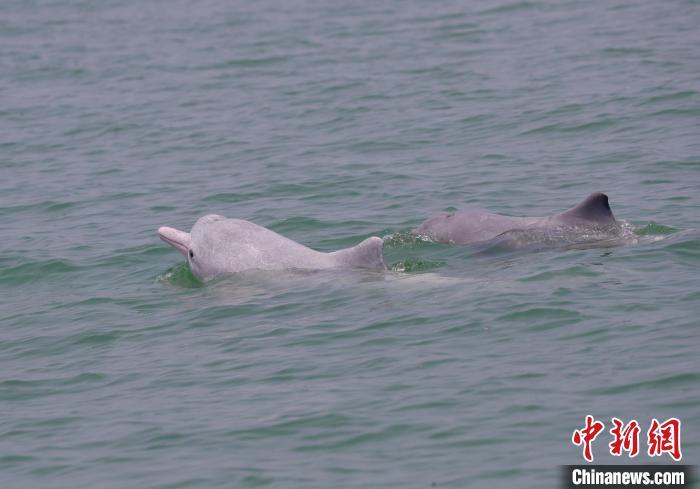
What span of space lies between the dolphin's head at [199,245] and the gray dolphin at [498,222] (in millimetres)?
2701

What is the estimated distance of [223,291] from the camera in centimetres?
1484

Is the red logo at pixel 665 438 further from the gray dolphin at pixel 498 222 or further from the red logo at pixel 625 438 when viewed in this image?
the gray dolphin at pixel 498 222

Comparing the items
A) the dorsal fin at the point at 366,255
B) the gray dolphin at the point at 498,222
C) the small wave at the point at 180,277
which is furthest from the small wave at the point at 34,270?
the gray dolphin at the point at 498,222

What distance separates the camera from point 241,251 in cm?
1525

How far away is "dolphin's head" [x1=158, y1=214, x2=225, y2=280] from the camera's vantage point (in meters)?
15.4

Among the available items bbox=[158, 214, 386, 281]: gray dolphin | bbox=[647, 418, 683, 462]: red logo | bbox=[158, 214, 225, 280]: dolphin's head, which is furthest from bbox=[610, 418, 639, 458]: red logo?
bbox=[158, 214, 225, 280]: dolphin's head

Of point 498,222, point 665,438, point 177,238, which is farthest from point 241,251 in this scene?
point 665,438

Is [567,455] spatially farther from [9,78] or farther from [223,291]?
[9,78]

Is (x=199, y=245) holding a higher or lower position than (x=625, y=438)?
higher

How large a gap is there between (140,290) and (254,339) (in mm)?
3034

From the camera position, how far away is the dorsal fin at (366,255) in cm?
1427

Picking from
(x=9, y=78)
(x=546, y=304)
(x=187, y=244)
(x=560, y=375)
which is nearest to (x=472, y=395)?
(x=560, y=375)

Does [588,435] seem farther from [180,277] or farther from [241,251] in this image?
[180,277]

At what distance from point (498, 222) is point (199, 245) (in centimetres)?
368
